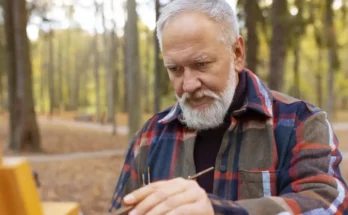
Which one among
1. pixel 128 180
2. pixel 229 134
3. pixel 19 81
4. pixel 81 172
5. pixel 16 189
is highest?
pixel 16 189

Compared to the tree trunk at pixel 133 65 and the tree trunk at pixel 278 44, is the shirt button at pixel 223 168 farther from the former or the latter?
the tree trunk at pixel 133 65

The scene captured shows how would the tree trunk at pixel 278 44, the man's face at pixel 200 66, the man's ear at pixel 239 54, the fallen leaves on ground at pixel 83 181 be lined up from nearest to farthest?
the man's face at pixel 200 66 → the man's ear at pixel 239 54 → the tree trunk at pixel 278 44 → the fallen leaves on ground at pixel 83 181

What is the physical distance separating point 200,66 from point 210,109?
8.6 inches

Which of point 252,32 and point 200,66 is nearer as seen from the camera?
point 200,66

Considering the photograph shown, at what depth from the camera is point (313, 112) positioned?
1694 millimetres

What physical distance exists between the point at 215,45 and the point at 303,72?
44935mm

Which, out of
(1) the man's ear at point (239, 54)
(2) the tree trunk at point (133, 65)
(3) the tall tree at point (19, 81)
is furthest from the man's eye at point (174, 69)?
(3) the tall tree at point (19, 81)

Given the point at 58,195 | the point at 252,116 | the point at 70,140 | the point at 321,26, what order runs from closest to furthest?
the point at 252,116 → the point at 58,195 → the point at 321,26 → the point at 70,140

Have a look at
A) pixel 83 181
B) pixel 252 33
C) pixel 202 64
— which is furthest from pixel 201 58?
pixel 83 181

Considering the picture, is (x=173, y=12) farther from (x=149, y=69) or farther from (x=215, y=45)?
(x=149, y=69)

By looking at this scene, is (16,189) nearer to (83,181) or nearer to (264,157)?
(264,157)

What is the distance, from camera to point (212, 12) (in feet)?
5.34

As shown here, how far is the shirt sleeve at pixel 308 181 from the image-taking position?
1220mm

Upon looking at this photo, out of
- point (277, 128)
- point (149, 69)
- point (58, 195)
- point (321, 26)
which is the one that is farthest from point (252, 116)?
point (149, 69)
